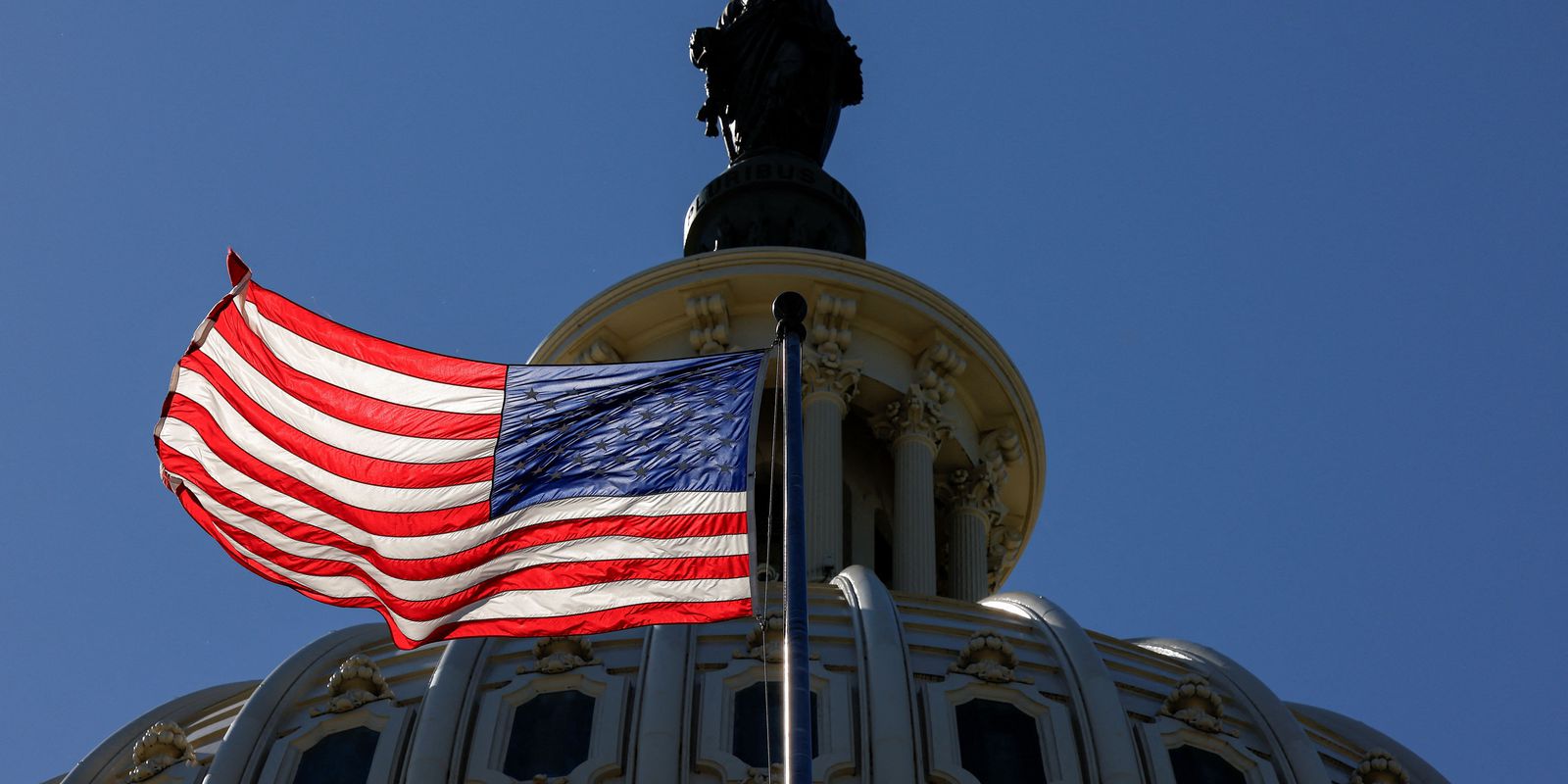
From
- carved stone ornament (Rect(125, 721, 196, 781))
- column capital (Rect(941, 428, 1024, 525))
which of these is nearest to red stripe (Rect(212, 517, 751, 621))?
carved stone ornament (Rect(125, 721, 196, 781))

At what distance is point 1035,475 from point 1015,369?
7.32 feet

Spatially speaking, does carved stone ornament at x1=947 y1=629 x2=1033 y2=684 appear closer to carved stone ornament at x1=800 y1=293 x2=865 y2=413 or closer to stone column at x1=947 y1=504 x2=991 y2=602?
stone column at x1=947 y1=504 x2=991 y2=602

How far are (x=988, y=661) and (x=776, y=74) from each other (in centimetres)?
2085

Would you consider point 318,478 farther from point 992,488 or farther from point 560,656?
point 992,488

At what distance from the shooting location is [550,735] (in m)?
36.3

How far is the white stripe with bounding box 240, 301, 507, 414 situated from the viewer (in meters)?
25.8

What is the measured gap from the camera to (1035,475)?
52.7 meters

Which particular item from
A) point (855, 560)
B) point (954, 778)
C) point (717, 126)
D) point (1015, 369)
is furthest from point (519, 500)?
point (717, 126)

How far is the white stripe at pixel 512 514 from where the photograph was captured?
24422mm

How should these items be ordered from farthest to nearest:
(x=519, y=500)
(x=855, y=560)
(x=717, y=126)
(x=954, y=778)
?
(x=717, y=126) < (x=855, y=560) < (x=954, y=778) < (x=519, y=500)

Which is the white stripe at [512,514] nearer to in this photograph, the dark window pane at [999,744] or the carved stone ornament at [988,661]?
the dark window pane at [999,744]

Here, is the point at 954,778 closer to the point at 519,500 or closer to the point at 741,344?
the point at 519,500

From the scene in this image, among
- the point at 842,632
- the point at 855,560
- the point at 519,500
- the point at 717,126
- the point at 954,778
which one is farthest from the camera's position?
the point at 717,126

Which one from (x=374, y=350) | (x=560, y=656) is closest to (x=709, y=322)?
(x=560, y=656)
